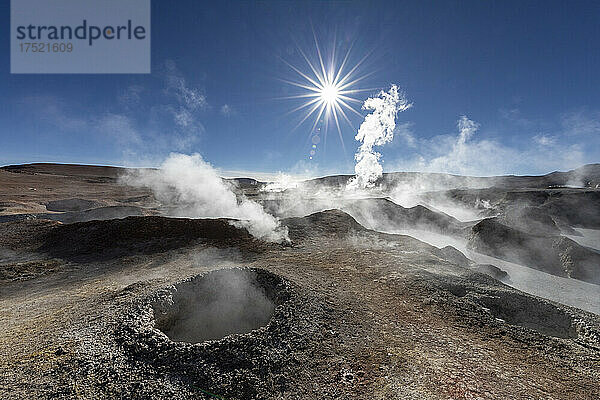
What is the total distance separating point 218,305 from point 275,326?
104 inches

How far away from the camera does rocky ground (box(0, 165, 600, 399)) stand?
5152 mm

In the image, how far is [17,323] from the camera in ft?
23.1

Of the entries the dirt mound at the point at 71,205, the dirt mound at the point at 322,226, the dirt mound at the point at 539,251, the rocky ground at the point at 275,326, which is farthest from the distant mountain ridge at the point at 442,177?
the rocky ground at the point at 275,326

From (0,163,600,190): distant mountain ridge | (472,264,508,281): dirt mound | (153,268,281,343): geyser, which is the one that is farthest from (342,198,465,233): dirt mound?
(0,163,600,190): distant mountain ridge

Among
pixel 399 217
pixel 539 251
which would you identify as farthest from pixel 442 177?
pixel 539 251

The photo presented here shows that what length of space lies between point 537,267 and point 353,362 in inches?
726

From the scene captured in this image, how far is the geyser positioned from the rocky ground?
4cm

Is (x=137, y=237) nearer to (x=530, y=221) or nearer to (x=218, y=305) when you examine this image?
(x=218, y=305)

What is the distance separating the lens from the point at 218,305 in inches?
334

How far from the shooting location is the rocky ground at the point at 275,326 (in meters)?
5.15

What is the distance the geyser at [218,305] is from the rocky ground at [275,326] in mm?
39

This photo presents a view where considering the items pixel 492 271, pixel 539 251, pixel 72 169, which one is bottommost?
pixel 492 271

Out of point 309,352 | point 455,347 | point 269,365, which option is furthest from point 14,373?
point 455,347

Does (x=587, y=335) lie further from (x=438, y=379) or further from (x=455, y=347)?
(x=438, y=379)
